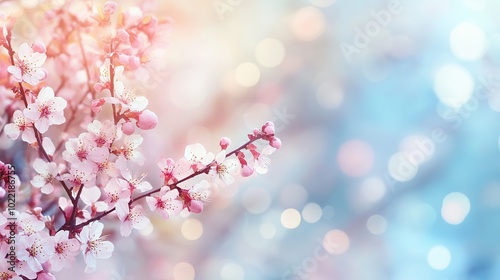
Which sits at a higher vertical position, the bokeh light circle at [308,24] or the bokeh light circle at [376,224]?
the bokeh light circle at [308,24]

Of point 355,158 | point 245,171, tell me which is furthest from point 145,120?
point 355,158

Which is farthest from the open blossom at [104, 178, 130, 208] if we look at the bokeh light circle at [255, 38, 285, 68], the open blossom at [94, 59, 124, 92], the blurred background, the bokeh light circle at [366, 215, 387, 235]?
the bokeh light circle at [366, 215, 387, 235]

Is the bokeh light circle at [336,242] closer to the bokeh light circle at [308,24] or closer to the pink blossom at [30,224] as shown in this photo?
the bokeh light circle at [308,24]

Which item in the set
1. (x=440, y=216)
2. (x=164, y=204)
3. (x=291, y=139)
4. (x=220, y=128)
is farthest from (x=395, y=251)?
(x=164, y=204)

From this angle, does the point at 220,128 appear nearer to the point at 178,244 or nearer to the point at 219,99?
the point at 219,99

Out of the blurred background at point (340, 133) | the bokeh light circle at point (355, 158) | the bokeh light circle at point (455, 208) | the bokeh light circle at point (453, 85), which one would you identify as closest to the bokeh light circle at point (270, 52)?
the blurred background at point (340, 133)

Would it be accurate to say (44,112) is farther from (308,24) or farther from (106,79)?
(308,24)
